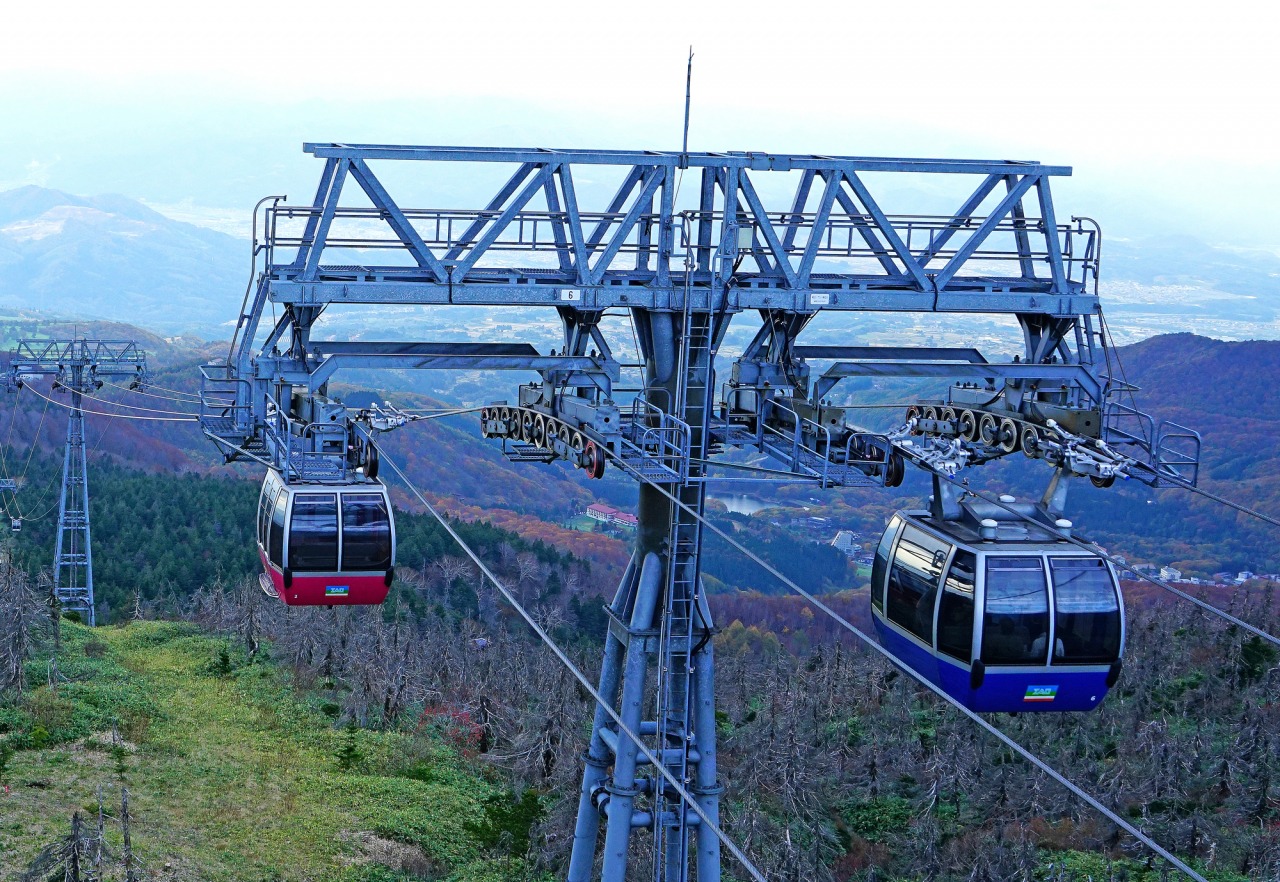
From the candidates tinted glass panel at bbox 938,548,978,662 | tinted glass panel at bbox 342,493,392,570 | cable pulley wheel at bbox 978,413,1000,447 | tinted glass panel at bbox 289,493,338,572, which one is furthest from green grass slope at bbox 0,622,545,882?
tinted glass panel at bbox 938,548,978,662

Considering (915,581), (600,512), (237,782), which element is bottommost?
(600,512)

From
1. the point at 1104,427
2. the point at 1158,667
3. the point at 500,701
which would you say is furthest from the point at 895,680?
the point at 1104,427

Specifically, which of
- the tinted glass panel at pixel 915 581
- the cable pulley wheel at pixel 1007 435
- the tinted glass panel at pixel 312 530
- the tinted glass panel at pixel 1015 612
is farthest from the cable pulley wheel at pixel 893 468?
the tinted glass panel at pixel 312 530

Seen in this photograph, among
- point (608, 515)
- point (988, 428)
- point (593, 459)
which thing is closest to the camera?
point (593, 459)

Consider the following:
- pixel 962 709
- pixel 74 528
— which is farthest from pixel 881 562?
pixel 74 528

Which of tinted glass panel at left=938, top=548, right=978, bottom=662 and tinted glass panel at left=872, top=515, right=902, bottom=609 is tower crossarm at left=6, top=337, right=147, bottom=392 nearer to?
tinted glass panel at left=872, top=515, right=902, bottom=609

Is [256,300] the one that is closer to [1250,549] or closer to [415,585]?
[415,585]

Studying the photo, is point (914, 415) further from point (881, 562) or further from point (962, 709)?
point (962, 709)
